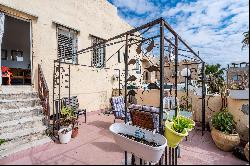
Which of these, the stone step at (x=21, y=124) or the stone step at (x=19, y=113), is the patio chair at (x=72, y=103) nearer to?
the stone step at (x=19, y=113)

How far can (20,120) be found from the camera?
5473mm

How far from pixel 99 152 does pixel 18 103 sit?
10.7 feet

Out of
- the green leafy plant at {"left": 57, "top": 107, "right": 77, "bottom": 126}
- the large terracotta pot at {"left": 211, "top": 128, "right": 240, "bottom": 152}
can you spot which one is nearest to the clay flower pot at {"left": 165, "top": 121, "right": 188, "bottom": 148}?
the large terracotta pot at {"left": 211, "top": 128, "right": 240, "bottom": 152}

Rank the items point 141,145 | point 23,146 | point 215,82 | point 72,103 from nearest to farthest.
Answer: point 141,145 → point 23,146 → point 215,82 → point 72,103

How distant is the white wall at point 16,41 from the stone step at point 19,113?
5.20 metres

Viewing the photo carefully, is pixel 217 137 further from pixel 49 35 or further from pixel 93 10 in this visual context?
pixel 93 10

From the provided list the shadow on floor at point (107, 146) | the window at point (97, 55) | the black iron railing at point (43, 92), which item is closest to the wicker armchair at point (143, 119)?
the shadow on floor at point (107, 146)

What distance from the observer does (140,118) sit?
149 inches

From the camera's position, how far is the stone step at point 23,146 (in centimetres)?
437

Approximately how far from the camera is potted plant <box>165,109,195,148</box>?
315cm

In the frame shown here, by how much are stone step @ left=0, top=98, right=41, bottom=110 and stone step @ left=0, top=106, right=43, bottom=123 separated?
17 cm

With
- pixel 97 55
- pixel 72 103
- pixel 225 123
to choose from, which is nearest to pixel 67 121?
pixel 72 103

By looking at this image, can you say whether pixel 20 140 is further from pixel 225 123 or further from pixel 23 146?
pixel 225 123

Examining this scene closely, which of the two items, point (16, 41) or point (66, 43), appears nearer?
point (66, 43)
